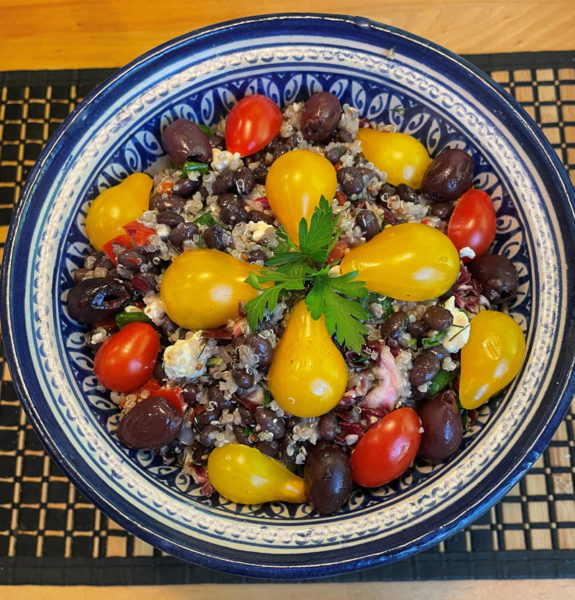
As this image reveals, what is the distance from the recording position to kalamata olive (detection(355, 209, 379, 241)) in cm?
166

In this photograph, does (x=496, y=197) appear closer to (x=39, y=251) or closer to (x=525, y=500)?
(x=525, y=500)

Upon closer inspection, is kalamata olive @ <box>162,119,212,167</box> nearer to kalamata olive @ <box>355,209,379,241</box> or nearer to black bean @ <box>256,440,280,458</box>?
kalamata olive @ <box>355,209,379,241</box>

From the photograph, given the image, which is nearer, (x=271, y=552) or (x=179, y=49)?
(x=271, y=552)

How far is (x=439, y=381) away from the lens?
5.42 feet

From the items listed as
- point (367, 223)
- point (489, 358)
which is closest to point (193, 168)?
point (367, 223)

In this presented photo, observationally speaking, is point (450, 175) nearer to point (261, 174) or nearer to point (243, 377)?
point (261, 174)

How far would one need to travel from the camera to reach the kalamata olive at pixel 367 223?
1662 mm

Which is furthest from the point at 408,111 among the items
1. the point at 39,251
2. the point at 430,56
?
the point at 39,251

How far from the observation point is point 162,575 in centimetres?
196

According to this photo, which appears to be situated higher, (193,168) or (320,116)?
(320,116)

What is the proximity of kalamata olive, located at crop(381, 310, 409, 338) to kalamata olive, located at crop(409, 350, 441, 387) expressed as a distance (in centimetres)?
9

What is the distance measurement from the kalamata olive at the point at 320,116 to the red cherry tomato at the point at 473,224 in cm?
47

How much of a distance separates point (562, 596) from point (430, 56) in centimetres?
179

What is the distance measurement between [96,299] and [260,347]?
517 millimetres
